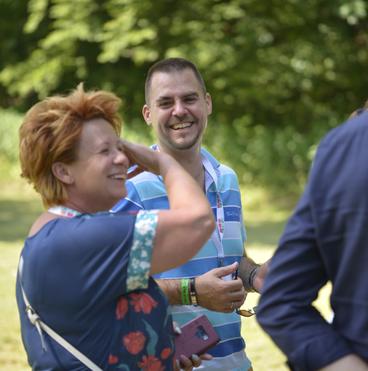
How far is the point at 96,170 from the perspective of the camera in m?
2.76

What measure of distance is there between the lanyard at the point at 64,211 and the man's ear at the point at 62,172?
0.08 m

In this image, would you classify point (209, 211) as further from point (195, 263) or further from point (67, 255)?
point (195, 263)

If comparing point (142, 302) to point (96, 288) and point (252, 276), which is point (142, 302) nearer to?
point (96, 288)

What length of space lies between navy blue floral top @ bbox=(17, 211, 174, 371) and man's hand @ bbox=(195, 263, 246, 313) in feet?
2.25

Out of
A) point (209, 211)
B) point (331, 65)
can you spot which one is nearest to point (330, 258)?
point (209, 211)

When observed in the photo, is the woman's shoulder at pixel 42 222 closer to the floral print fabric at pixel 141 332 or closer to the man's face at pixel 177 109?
the floral print fabric at pixel 141 332

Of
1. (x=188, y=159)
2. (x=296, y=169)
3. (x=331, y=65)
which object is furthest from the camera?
(x=331, y=65)

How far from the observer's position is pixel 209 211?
2.65 meters

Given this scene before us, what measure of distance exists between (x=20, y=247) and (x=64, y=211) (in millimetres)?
11055

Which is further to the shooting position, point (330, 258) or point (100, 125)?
point (100, 125)

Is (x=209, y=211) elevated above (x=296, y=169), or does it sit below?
above

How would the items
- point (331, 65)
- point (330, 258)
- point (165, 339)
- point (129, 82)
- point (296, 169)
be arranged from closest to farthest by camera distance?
point (330, 258), point (165, 339), point (296, 169), point (331, 65), point (129, 82)

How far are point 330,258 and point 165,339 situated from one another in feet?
2.82

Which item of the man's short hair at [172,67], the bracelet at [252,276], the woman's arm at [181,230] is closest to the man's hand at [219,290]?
the bracelet at [252,276]
